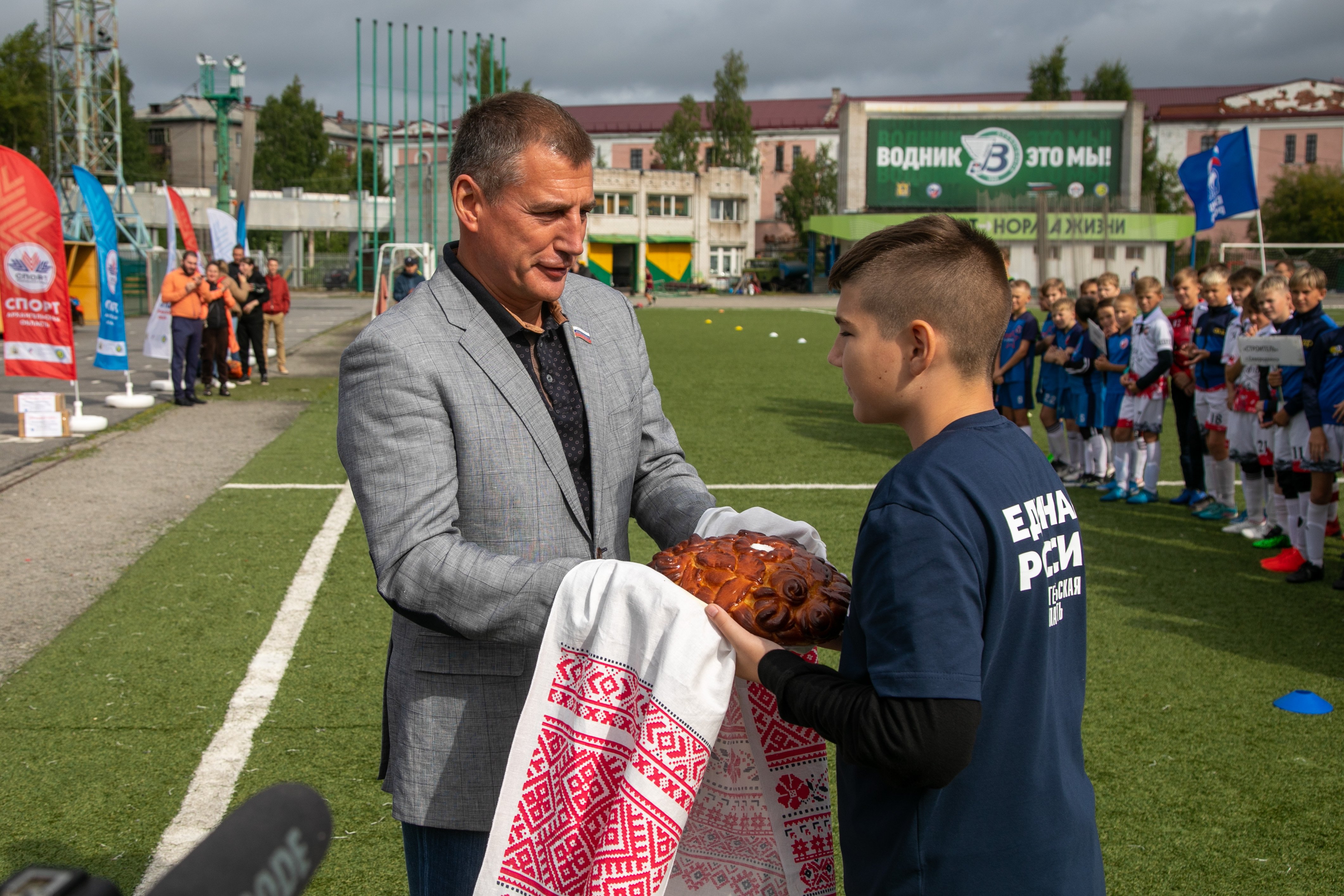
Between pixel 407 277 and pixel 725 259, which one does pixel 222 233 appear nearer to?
pixel 407 277

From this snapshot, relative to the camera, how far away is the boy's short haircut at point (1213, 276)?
933cm

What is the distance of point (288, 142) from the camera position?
3401 inches

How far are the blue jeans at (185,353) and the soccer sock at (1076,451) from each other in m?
11.2

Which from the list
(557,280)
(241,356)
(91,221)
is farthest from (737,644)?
(241,356)

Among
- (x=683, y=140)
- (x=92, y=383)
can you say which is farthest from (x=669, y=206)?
(x=92, y=383)

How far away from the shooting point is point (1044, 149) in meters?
61.5

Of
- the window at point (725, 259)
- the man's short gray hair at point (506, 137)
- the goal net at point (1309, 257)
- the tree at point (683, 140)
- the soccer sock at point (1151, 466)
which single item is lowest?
the soccer sock at point (1151, 466)

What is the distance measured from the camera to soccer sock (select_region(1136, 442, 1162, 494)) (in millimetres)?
9734

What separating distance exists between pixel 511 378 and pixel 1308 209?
71.2 meters

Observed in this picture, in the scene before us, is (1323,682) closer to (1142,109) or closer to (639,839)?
(639,839)

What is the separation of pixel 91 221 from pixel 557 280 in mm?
13298

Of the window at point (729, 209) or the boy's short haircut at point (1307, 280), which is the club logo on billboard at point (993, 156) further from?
the boy's short haircut at point (1307, 280)

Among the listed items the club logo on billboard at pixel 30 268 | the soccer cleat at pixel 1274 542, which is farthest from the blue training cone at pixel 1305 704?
the club logo on billboard at pixel 30 268

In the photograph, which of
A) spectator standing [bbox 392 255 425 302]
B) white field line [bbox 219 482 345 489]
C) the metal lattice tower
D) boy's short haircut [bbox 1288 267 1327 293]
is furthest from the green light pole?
boy's short haircut [bbox 1288 267 1327 293]
